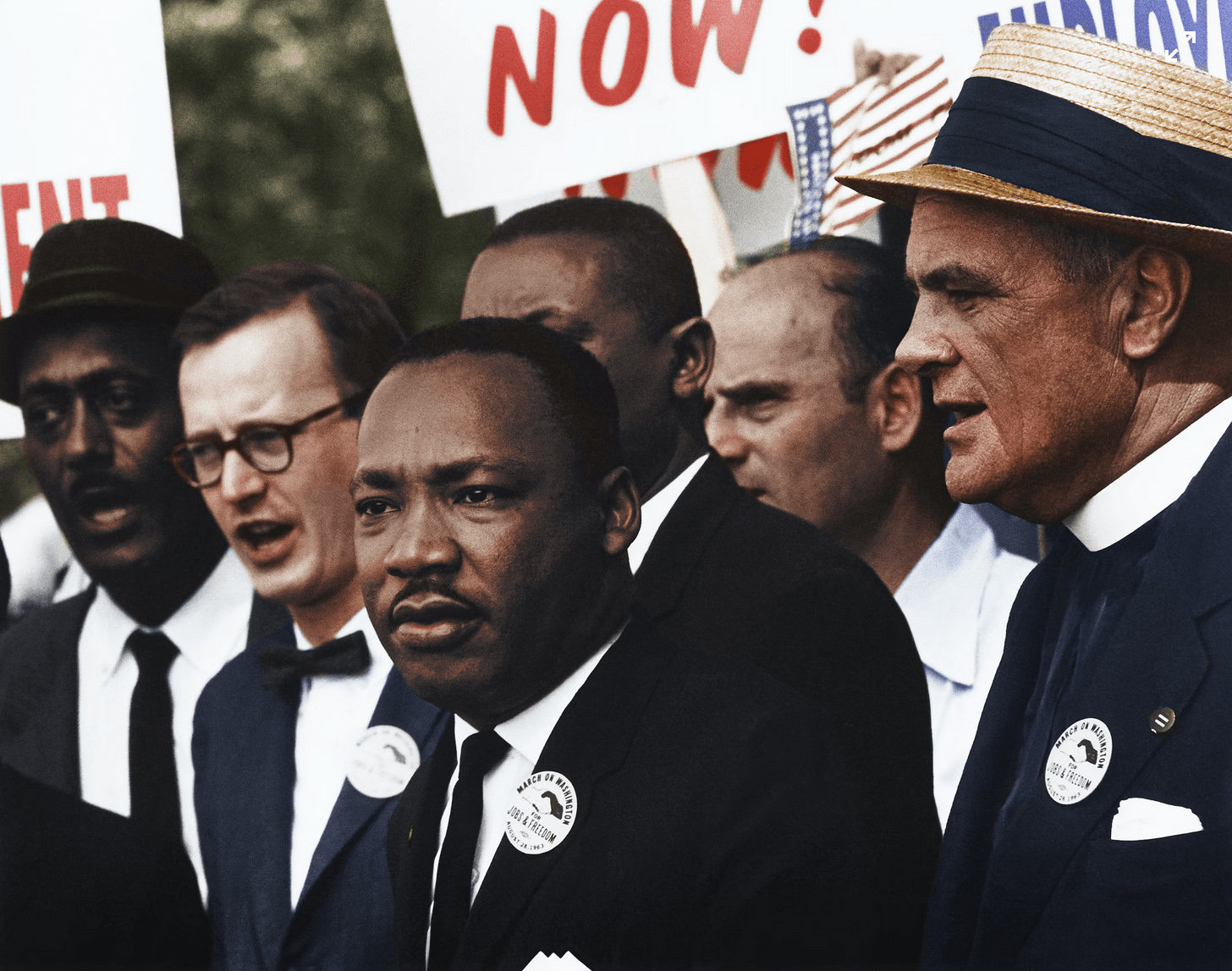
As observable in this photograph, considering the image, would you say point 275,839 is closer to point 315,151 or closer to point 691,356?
point 691,356

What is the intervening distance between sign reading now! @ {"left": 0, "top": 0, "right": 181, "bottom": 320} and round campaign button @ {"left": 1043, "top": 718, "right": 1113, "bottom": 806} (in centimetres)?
263

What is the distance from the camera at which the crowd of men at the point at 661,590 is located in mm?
2951

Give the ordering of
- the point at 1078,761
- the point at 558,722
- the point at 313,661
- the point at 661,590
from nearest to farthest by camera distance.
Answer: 1. the point at 1078,761
2. the point at 558,722
3. the point at 661,590
4. the point at 313,661

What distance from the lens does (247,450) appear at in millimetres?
3982

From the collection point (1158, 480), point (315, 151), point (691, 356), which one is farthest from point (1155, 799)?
point (315, 151)

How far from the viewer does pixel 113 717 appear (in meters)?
4.15

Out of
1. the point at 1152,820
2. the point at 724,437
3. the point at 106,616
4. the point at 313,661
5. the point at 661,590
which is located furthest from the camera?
the point at 106,616

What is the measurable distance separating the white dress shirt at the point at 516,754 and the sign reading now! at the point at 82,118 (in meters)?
1.66

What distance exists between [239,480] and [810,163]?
1.67 m

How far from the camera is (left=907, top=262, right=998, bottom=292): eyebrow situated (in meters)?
3.17

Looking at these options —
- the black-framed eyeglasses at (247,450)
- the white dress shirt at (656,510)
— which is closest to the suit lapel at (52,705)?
the black-framed eyeglasses at (247,450)

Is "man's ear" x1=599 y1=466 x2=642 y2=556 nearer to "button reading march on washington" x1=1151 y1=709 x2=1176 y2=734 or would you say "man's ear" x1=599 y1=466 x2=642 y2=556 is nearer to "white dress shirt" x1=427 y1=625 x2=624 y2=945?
"white dress shirt" x1=427 y1=625 x2=624 y2=945

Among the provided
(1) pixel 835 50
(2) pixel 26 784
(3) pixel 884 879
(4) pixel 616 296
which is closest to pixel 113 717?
(2) pixel 26 784

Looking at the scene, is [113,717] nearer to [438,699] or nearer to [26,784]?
[26,784]
